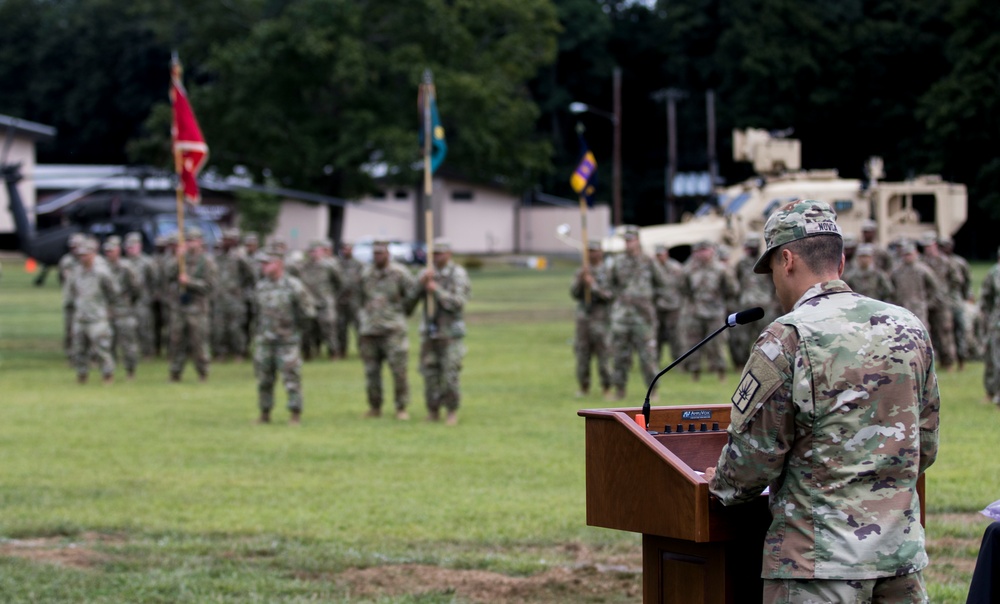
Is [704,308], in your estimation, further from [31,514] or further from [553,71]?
[553,71]

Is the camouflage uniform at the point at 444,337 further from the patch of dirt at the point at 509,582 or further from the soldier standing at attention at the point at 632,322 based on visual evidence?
the patch of dirt at the point at 509,582

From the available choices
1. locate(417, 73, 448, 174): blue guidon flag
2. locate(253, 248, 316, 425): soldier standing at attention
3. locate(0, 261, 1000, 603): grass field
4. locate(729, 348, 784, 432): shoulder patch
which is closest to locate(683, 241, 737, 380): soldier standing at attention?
locate(0, 261, 1000, 603): grass field

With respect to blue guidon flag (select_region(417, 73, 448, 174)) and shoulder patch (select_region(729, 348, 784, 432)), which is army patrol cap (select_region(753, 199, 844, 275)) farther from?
blue guidon flag (select_region(417, 73, 448, 174))

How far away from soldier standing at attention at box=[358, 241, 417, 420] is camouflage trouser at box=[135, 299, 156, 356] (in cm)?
1016

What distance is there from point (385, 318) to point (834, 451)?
11352mm

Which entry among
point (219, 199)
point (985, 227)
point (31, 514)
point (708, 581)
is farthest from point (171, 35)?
point (708, 581)

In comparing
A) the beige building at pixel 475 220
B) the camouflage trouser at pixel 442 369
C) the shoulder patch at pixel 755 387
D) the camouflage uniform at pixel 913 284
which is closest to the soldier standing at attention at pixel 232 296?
the camouflage trouser at pixel 442 369

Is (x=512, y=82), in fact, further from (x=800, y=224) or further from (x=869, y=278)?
(x=800, y=224)

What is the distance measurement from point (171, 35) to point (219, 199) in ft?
40.1

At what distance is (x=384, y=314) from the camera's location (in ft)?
49.9

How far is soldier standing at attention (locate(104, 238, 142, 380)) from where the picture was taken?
2095 centimetres

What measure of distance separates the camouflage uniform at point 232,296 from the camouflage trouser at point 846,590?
20.4 meters

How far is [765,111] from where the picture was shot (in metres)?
66.3

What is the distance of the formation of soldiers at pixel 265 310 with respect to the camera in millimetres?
14992
